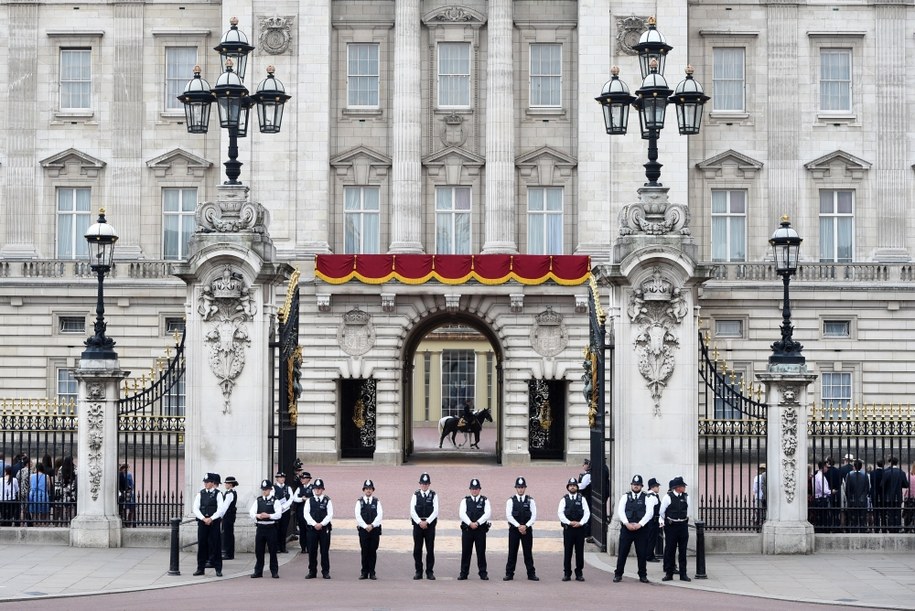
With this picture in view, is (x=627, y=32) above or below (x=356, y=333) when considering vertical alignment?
above

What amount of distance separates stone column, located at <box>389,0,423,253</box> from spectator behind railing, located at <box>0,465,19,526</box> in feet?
78.2

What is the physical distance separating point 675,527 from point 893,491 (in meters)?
4.86

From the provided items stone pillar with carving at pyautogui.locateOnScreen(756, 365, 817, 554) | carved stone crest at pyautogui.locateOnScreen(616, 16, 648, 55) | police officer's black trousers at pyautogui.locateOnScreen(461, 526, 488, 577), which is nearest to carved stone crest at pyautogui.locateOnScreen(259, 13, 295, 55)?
carved stone crest at pyautogui.locateOnScreen(616, 16, 648, 55)

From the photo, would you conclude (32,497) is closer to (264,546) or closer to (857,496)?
(264,546)

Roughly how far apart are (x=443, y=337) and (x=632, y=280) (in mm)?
48561

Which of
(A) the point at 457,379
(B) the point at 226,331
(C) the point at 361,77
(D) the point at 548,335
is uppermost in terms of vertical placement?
(C) the point at 361,77

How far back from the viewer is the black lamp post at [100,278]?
1052 inches

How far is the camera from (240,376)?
26438 mm

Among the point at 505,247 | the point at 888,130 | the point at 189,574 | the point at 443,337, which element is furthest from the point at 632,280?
the point at 443,337

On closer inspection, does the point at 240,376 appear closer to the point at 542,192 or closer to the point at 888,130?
the point at 542,192

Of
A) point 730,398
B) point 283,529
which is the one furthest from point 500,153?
point 283,529

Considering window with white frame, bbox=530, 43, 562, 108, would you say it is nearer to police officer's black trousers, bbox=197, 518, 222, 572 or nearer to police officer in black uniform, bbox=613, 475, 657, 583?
police officer in black uniform, bbox=613, 475, 657, 583

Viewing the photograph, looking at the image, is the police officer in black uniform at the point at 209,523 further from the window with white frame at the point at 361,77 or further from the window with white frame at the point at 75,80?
the window with white frame at the point at 75,80

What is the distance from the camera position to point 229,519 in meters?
25.2
